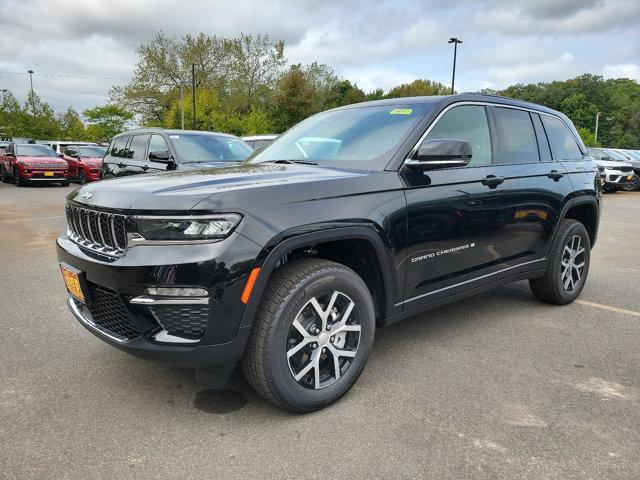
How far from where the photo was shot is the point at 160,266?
232cm

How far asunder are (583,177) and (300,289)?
10.9ft

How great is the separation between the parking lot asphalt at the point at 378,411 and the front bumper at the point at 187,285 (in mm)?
449

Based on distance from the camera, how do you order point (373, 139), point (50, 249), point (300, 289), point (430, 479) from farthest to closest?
point (50, 249) → point (373, 139) → point (300, 289) → point (430, 479)

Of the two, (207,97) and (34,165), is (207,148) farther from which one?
A: (207,97)

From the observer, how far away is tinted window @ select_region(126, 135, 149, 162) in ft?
29.2

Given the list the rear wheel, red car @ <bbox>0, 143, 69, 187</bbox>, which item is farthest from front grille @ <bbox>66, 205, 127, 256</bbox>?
the rear wheel

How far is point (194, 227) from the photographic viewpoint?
235 centimetres

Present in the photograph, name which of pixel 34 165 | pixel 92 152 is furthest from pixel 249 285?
pixel 92 152

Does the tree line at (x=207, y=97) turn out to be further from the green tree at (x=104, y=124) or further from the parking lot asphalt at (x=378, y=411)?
the parking lot asphalt at (x=378, y=411)

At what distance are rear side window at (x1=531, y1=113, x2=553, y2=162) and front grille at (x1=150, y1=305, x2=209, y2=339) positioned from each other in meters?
3.22

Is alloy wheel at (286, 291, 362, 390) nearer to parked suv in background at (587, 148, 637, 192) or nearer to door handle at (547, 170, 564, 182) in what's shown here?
door handle at (547, 170, 564, 182)

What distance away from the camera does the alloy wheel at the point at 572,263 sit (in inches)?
179

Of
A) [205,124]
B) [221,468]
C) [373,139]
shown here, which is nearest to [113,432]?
[221,468]

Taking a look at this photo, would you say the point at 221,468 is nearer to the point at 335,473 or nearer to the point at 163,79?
the point at 335,473
